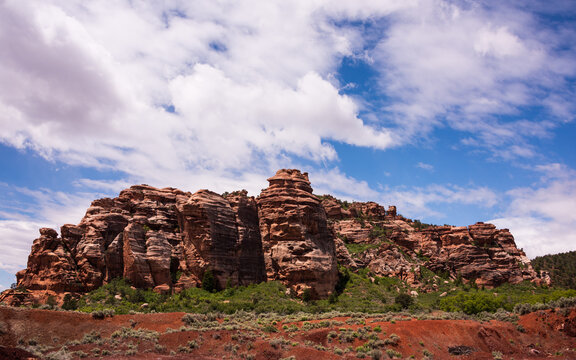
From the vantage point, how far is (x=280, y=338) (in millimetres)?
32750

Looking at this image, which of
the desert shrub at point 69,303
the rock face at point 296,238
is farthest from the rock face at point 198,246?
the desert shrub at point 69,303

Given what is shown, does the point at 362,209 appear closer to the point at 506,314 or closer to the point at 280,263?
the point at 280,263

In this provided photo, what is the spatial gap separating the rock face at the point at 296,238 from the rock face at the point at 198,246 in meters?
0.15

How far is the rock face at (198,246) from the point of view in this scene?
174ft

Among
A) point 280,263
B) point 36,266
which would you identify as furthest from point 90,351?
point 280,263

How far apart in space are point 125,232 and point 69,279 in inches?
356

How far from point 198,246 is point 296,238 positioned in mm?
14161

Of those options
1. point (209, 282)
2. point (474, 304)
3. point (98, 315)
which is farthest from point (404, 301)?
point (98, 315)

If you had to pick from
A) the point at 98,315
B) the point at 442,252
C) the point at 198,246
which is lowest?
the point at 98,315

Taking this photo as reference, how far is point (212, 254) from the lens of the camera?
5812 cm

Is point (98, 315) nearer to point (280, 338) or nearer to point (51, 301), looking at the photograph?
point (51, 301)

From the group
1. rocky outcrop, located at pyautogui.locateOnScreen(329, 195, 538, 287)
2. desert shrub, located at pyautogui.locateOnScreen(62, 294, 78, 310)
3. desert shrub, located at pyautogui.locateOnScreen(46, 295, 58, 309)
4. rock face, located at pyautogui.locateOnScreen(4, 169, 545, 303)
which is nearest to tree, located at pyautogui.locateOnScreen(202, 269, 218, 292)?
rock face, located at pyautogui.locateOnScreen(4, 169, 545, 303)

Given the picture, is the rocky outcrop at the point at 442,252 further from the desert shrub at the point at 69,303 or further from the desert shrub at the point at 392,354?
the desert shrub at the point at 69,303

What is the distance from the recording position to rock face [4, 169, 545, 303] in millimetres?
52938
